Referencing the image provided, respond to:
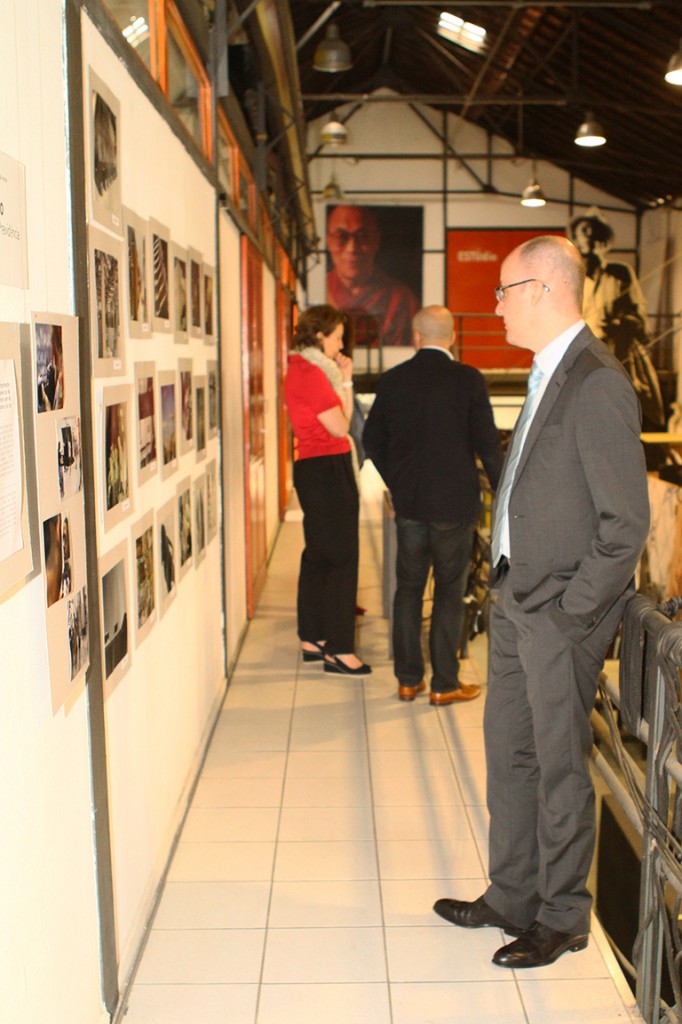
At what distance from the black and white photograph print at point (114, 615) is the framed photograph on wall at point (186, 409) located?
0.94m

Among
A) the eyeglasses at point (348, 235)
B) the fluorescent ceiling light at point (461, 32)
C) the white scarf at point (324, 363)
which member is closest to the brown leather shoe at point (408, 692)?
the white scarf at point (324, 363)

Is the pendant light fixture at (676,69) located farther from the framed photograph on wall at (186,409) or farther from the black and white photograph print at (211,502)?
the framed photograph on wall at (186,409)

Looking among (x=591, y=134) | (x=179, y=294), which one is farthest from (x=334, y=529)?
(x=591, y=134)

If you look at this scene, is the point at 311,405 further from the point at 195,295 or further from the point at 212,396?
the point at 195,295

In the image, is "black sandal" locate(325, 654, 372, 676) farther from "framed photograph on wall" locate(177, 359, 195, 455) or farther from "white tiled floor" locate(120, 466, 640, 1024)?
"framed photograph on wall" locate(177, 359, 195, 455)

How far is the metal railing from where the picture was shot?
179cm

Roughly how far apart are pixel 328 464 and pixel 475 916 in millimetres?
2253

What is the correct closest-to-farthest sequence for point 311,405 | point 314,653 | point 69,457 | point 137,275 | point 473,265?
1. point 69,457
2. point 137,275
3. point 311,405
4. point 314,653
5. point 473,265

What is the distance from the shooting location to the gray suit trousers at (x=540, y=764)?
6.99 ft

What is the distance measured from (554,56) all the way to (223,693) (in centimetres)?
1047

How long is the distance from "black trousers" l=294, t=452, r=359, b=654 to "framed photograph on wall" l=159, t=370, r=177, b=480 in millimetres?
1427

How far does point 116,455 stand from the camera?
2.14 meters

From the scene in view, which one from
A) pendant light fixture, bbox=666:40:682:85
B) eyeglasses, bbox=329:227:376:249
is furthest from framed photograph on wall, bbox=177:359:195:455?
eyeglasses, bbox=329:227:376:249

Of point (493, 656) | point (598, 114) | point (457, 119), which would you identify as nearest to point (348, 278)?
point (457, 119)
